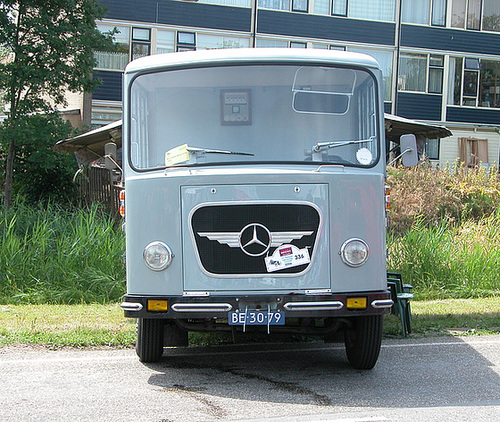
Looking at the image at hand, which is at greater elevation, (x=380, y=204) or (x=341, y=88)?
(x=341, y=88)

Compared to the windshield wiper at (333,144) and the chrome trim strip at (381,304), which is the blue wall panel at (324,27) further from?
the chrome trim strip at (381,304)

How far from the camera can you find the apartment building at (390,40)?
89.5 ft

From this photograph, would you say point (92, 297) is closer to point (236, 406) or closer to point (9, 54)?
point (236, 406)

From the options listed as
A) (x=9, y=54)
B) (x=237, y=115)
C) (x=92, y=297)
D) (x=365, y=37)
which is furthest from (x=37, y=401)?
(x=365, y=37)

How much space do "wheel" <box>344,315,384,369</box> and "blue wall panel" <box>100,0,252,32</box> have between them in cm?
2204

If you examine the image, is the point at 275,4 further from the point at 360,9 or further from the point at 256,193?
the point at 256,193

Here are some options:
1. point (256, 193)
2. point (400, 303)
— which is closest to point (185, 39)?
point (400, 303)

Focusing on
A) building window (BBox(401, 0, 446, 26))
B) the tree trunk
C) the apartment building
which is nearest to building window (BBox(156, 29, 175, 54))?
the apartment building

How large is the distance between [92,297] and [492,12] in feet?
87.4

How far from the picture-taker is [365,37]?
30.3m

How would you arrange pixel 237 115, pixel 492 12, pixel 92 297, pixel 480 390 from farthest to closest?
pixel 492 12 < pixel 92 297 < pixel 237 115 < pixel 480 390

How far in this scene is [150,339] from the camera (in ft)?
22.8

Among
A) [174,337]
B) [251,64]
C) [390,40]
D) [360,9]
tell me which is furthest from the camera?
[390,40]

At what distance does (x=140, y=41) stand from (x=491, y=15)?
1534 centimetres
